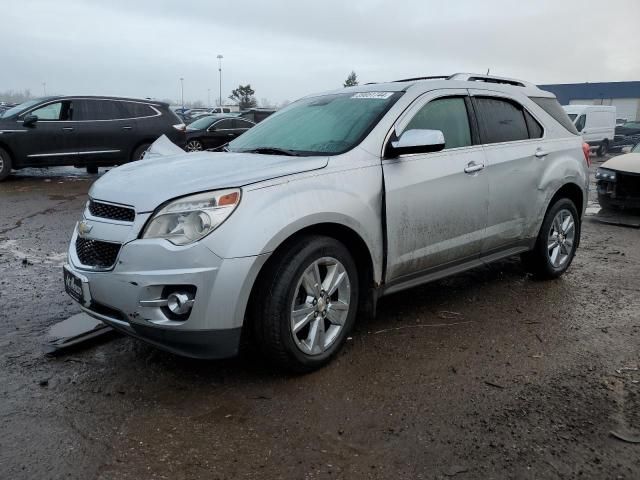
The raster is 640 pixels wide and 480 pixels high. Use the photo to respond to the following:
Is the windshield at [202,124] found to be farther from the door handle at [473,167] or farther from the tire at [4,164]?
the door handle at [473,167]

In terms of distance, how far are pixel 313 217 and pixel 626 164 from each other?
718 cm

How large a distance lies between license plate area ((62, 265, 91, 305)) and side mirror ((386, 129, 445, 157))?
199 centimetres

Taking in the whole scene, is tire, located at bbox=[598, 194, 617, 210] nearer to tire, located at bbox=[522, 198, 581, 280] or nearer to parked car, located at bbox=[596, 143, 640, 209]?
parked car, located at bbox=[596, 143, 640, 209]

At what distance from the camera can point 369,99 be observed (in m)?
4.05

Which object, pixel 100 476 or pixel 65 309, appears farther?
pixel 65 309

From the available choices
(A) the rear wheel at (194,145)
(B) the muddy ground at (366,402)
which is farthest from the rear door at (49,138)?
(B) the muddy ground at (366,402)

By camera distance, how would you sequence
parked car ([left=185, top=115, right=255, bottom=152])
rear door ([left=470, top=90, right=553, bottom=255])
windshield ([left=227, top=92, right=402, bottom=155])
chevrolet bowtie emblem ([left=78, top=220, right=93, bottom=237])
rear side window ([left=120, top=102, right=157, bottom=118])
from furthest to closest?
parked car ([left=185, top=115, right=255, bottom=152]), rear side window ([left=120, top=102, right=157, bottom=118]), rear door ([left=470, top=90, right=553, bottom=255]), windshield ([left=227, top=92, right=402, bottom=155]), chevrolet bowtie emblem ([left=78, top=220, right=93, bottom=237])

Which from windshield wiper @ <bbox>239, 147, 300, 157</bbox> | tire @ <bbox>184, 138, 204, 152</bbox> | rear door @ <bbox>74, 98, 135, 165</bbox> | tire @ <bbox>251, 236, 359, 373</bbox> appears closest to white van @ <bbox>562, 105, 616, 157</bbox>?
tire @ <bbox>184, 138, 204, 152</bbox>

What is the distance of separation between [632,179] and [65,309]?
7850 mm

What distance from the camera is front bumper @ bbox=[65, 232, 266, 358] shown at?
9.35 feet

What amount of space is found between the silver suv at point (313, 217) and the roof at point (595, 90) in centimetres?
5923

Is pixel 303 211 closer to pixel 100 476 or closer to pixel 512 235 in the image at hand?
pixel 100 476

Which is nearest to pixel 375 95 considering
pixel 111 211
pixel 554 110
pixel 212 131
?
pixel 111 211

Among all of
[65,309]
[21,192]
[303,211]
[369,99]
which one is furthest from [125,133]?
[303,211]
